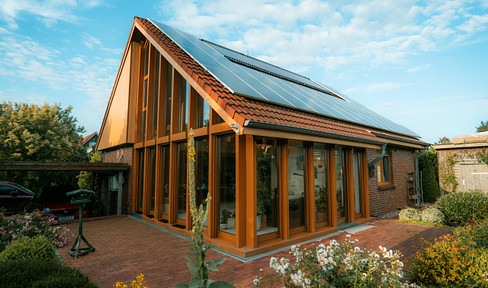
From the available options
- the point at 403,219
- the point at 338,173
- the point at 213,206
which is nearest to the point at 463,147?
the point at 403,219

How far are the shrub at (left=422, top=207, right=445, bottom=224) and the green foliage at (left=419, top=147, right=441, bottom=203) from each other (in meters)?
6.18

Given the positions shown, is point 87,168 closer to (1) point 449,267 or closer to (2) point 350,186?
(2) point 350,186

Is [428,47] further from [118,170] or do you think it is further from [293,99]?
[118,170]

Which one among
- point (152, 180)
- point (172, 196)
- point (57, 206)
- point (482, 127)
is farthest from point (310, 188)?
point (482, 127)

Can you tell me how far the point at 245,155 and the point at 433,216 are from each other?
6887 mm

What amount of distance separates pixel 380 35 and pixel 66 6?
35.4 feet

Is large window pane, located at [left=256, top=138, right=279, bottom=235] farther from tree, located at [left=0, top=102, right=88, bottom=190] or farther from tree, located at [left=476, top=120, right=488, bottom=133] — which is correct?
tree, located at [left=476, top=120, right=488, bottom=133]

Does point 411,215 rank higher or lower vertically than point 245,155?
lower

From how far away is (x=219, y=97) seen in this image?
16.6ft

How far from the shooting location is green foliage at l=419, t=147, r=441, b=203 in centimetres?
1293

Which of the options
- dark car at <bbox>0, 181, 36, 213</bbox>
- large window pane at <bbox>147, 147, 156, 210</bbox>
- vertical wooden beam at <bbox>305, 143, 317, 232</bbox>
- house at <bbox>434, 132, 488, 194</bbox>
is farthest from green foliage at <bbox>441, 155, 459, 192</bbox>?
dark car at <bbox>0, 181, 36, 213</bbox>

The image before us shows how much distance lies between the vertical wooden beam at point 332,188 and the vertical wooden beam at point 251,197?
2.88 meters

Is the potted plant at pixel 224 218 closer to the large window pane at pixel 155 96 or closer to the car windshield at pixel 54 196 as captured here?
the large window pane at pixel 155 96

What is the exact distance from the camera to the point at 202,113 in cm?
682
